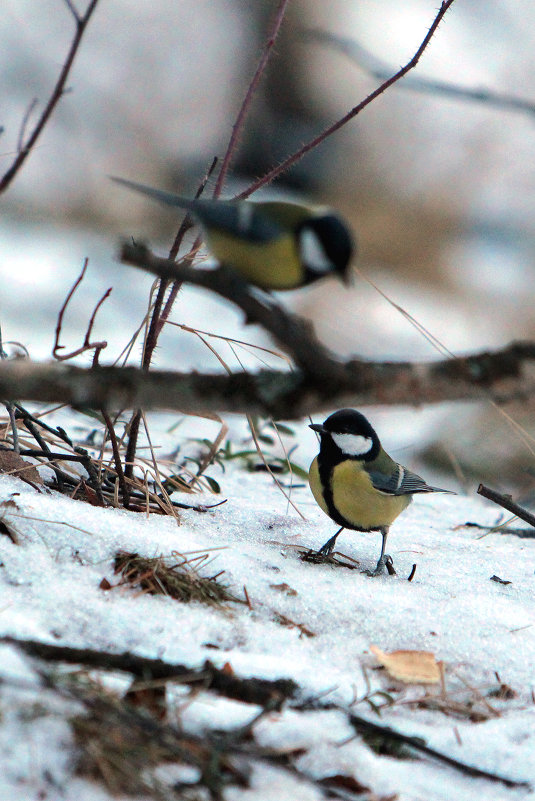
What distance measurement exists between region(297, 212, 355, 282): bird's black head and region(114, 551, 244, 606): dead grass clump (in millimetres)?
888

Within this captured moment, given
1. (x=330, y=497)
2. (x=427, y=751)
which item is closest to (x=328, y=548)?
(x=330, y=497)

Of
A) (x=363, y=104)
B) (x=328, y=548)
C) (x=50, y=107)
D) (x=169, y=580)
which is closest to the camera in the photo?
(x=50, y=107)

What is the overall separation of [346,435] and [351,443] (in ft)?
0.13

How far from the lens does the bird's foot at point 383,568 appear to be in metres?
2.53

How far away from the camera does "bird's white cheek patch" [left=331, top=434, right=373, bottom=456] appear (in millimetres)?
2969

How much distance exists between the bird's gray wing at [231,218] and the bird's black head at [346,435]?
134 cm

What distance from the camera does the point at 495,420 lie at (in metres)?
6.55

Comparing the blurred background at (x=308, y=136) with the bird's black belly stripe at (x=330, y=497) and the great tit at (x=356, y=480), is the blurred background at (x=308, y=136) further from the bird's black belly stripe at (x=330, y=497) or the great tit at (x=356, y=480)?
the bird's black belly stripe at (x=330, y=497)

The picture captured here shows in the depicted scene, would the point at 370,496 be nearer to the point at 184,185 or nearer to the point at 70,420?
the point at 70,420

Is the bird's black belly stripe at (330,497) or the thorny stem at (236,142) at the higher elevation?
the thorny stem at (236,142)

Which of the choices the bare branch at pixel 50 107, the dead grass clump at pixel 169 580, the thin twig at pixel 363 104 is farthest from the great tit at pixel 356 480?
the bare branch at pixel 50 107

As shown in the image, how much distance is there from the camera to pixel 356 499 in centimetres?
271

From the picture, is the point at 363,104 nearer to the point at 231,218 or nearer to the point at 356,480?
the point at 231,218

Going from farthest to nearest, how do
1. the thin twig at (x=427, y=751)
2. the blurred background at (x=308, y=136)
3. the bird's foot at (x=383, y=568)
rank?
the blurred background at (x=308, y=136), the bird's foot at (x=383, y=568), the thin twig at (x=427, y=751)
